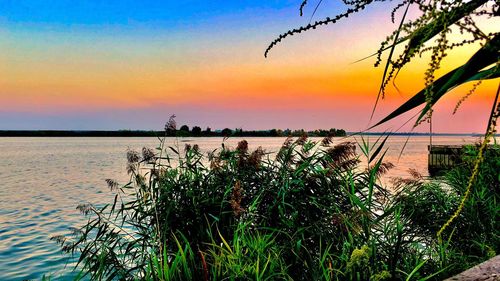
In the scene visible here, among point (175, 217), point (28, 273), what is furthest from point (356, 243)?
point (28, 273)

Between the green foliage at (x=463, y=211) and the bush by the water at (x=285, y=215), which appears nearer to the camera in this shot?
the bush by the water at (x=285, y=215)

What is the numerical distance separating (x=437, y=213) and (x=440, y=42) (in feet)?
22.3

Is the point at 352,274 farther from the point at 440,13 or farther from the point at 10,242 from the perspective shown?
the point at 10,242

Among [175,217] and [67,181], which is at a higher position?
[175,217]

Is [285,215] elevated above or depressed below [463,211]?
above

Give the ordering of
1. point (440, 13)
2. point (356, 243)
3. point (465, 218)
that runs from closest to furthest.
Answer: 1. point (440, 13)
2. point (356, 243)
3. point (465, 218)

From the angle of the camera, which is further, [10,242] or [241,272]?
[10,242]

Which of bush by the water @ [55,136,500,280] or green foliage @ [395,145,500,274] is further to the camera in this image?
green foliage @ [395,145,500,274]

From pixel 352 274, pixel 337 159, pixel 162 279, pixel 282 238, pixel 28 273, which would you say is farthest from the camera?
pixel 28 273

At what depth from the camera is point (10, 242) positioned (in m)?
13.1

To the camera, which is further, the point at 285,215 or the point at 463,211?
the point at 463,211

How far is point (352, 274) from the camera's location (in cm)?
386

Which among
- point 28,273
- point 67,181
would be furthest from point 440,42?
A: point 67,181

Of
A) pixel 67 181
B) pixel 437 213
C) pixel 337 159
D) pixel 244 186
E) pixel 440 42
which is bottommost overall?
pixel 67 181
